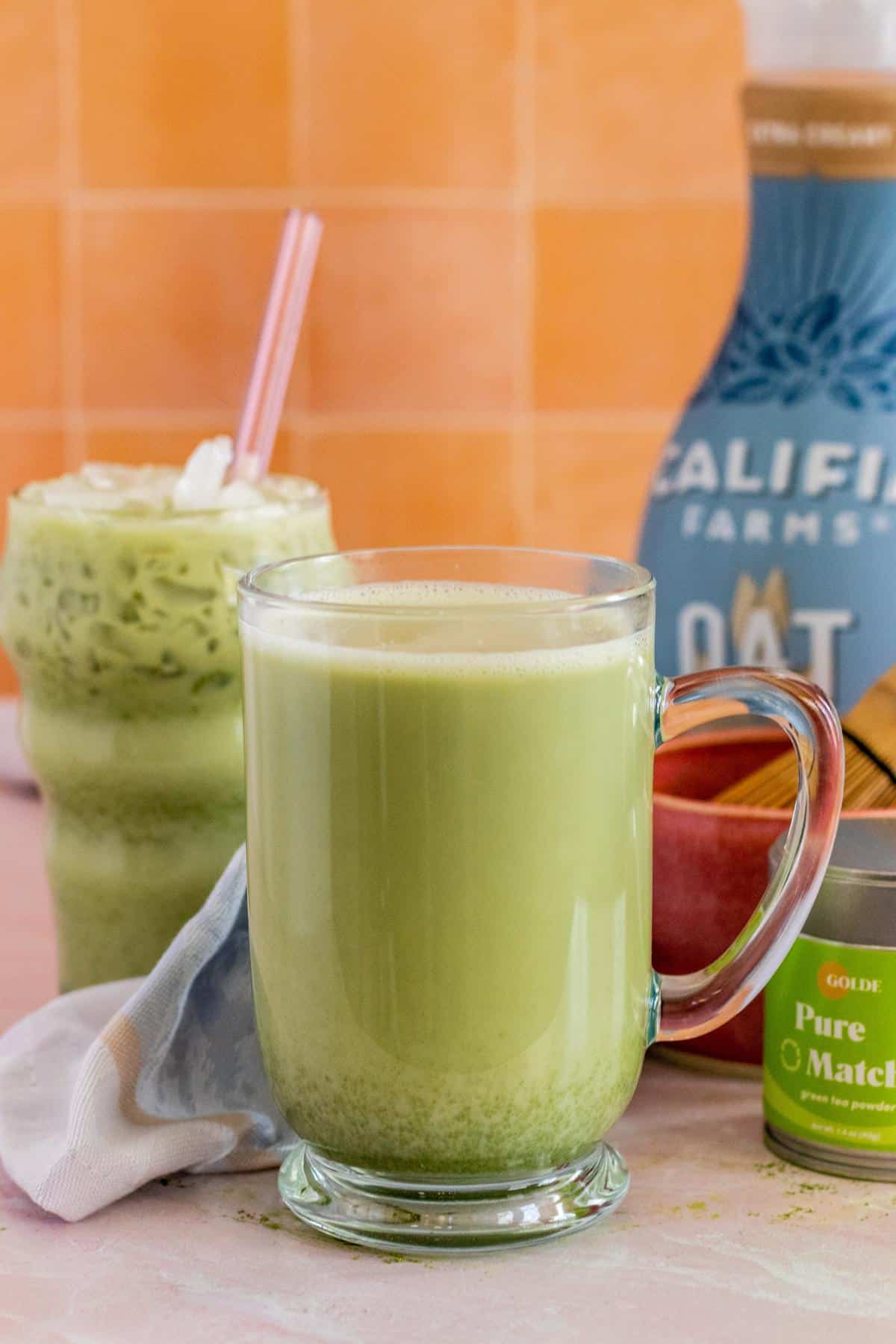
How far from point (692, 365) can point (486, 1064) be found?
1004 millimetres

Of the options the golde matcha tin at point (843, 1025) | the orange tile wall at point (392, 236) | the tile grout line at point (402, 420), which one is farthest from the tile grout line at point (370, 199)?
the golde matcha tin at point (843, 1025)

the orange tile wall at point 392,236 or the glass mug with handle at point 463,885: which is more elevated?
the orange tile wall at point 392,236

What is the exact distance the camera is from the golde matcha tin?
2.16ft

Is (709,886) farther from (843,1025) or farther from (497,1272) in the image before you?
(497,1272)

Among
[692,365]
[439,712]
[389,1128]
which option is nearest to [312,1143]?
[389,1128]

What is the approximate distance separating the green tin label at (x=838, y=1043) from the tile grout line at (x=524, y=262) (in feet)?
2.94

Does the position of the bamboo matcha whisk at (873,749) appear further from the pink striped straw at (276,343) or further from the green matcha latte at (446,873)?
the pink striped straw at (276,343)

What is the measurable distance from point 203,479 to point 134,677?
9cm

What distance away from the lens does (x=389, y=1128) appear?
0.61m

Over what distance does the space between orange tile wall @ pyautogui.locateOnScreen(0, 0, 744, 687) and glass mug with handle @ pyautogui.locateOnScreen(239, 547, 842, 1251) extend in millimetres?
894

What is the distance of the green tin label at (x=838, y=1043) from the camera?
659mm

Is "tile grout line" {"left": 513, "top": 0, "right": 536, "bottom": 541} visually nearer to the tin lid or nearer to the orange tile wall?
the orange tile wall

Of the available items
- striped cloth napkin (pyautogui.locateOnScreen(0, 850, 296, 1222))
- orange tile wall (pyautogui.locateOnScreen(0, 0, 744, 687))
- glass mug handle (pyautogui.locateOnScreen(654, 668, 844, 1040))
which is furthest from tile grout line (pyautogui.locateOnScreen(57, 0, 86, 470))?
glass mug handle (pyautogui.locateOnScreen(654, 668, 844, 1040))

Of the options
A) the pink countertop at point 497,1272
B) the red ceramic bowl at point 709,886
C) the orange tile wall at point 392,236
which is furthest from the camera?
the orange tile wall at point 392,236
